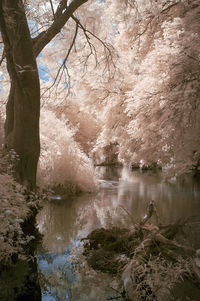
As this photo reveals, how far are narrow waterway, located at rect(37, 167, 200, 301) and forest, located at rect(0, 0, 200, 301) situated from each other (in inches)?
1.1

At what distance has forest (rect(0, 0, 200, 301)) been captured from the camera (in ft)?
13.9

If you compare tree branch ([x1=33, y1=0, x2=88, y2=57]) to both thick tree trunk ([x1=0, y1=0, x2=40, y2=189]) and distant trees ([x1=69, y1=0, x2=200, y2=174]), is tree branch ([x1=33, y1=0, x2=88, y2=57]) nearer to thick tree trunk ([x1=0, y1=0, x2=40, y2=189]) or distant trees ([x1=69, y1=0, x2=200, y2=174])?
thick tree trunk ([x1=0, y1=0, x2=40, y2=189])

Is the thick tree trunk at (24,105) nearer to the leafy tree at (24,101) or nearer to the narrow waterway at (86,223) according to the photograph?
the leafy tree at (24,101)

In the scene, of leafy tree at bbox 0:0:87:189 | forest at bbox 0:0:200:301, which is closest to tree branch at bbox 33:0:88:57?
forest at bbox 0:0:200:301

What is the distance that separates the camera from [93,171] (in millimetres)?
11891

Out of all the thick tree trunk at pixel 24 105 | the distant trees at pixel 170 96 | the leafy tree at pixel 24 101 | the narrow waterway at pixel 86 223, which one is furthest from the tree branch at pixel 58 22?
the narrow waterway at pixel 86 223

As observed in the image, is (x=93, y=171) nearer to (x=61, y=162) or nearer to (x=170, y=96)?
(x=61, y=162)

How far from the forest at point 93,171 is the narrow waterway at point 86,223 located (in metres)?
0.03

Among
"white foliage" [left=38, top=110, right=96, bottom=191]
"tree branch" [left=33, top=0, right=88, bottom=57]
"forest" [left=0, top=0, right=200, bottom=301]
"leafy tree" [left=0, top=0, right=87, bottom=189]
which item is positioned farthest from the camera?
"white foliage" [left=38, top=110, right=96, bottom=191]

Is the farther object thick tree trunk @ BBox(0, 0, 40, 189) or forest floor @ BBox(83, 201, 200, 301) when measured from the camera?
thick tree trunk @ BBox(0, 0, 40, 189)

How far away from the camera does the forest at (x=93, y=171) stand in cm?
424

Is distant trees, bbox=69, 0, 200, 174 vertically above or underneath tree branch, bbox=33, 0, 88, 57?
underneath

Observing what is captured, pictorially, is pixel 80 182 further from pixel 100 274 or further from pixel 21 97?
pixel 100 274

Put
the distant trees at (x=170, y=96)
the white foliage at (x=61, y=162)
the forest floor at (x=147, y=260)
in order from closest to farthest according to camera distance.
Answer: the forest floor at (x=147, y=260) → the distant trees at (x=170, y=96) → the white foliage at (x=61, y=162)
